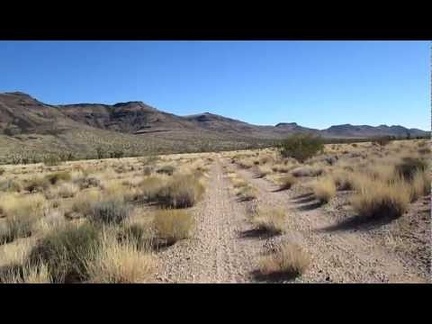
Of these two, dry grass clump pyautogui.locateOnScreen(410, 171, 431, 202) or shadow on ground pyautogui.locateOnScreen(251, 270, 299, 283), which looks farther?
dry grass clump pyautogui.locateOnScreen(410, 171, 431, 202)

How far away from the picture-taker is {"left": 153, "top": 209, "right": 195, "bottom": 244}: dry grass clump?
7793 mm

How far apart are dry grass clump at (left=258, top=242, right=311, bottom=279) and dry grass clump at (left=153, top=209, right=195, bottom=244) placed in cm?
227

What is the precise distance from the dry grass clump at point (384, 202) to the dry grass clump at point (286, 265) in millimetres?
3460

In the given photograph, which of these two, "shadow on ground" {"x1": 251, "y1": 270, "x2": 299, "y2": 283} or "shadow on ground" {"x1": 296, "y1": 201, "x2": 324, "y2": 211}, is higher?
"shadow on ground" {"x1": 251, "y1": 270, "x2": 299, "y2": 283}

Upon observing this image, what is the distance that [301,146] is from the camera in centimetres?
3012

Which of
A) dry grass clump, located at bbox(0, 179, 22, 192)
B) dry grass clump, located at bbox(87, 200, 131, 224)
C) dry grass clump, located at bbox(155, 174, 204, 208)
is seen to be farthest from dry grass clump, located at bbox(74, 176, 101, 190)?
dry grass clump, located at bbox(87, 200, 131, 224)

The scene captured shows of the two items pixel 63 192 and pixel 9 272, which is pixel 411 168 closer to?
pixel 9 272

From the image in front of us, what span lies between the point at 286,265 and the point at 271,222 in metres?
2.79

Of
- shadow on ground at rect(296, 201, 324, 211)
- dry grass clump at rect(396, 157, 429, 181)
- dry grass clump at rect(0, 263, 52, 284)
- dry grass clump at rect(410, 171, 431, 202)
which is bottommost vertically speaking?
shadow on ground at rect(296, 201, 324, 211)

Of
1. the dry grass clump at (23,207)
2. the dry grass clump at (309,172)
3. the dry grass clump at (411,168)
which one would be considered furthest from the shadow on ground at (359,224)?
the dry grass clump at (309,172)

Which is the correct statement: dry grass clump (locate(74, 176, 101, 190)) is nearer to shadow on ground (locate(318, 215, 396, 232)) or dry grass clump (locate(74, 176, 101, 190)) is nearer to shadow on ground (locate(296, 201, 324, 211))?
shadow on ground (locate(296, 201, 324, 211))
